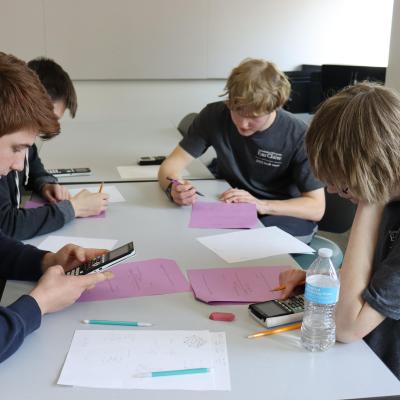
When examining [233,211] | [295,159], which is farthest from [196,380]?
[295,159]

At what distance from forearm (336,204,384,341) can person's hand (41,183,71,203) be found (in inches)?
44.9

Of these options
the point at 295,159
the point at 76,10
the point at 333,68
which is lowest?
the point at 295,159

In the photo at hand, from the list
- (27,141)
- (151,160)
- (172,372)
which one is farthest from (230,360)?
(151,160)

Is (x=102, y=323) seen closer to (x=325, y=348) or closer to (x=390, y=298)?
(x=325, y=348)

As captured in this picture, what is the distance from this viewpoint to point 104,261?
1.25 metres

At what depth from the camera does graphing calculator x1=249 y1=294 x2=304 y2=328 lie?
1.09m

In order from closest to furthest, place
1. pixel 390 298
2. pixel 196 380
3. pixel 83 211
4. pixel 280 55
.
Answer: pixel 196 380
pixel 390 298
pixel 83 211
pixel 280 55

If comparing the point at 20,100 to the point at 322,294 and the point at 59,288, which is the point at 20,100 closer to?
the point at 59,288

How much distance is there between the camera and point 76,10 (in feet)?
12.8

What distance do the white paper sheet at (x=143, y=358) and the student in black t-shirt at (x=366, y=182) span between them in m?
0.27

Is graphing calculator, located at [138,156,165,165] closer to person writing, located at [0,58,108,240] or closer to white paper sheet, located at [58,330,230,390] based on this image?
person writing, located at [0,58,108,240]

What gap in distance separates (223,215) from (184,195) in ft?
0.57

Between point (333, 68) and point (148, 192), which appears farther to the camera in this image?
point (333, 68)

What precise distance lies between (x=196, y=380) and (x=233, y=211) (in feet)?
3.18
